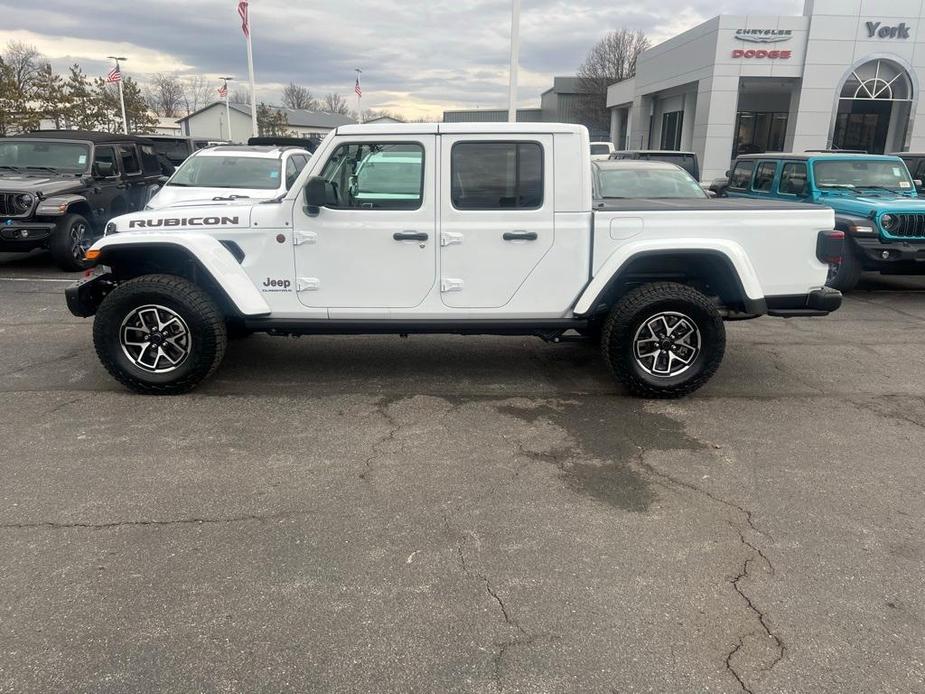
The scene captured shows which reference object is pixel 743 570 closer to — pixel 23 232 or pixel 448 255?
pixel 448 255

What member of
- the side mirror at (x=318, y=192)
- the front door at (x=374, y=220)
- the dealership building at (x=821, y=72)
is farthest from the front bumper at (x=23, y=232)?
the dealership building at (x=821, y=72)

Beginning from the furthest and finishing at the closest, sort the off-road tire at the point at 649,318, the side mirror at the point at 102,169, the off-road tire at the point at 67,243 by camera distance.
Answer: the side mirror at the point at 102,169 < the off-road tire at the point at 67,243 < the off-road tire at the point at 649,318

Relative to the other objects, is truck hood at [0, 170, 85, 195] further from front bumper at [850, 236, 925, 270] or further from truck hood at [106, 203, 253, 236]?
front bumper at [850, 236, 925, 270]

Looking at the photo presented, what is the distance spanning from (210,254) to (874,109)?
3005 cm

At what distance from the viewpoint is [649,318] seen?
4996 mm

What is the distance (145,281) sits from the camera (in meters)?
4.93

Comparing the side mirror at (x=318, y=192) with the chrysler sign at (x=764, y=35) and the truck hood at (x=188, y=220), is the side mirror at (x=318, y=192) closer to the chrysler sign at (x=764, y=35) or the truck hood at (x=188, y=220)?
the truck hood at (x=188, y=220)

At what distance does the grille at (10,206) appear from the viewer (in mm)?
9359

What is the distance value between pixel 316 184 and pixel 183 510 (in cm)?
222

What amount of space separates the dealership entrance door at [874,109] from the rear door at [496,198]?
26113 millimetres

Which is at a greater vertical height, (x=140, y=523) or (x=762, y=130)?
(x=762, y=130)

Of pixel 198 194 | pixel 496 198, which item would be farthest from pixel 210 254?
pixel 198 194

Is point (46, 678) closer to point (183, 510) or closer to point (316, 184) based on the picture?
point (183, 510)

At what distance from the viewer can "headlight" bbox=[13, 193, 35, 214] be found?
938 cm
